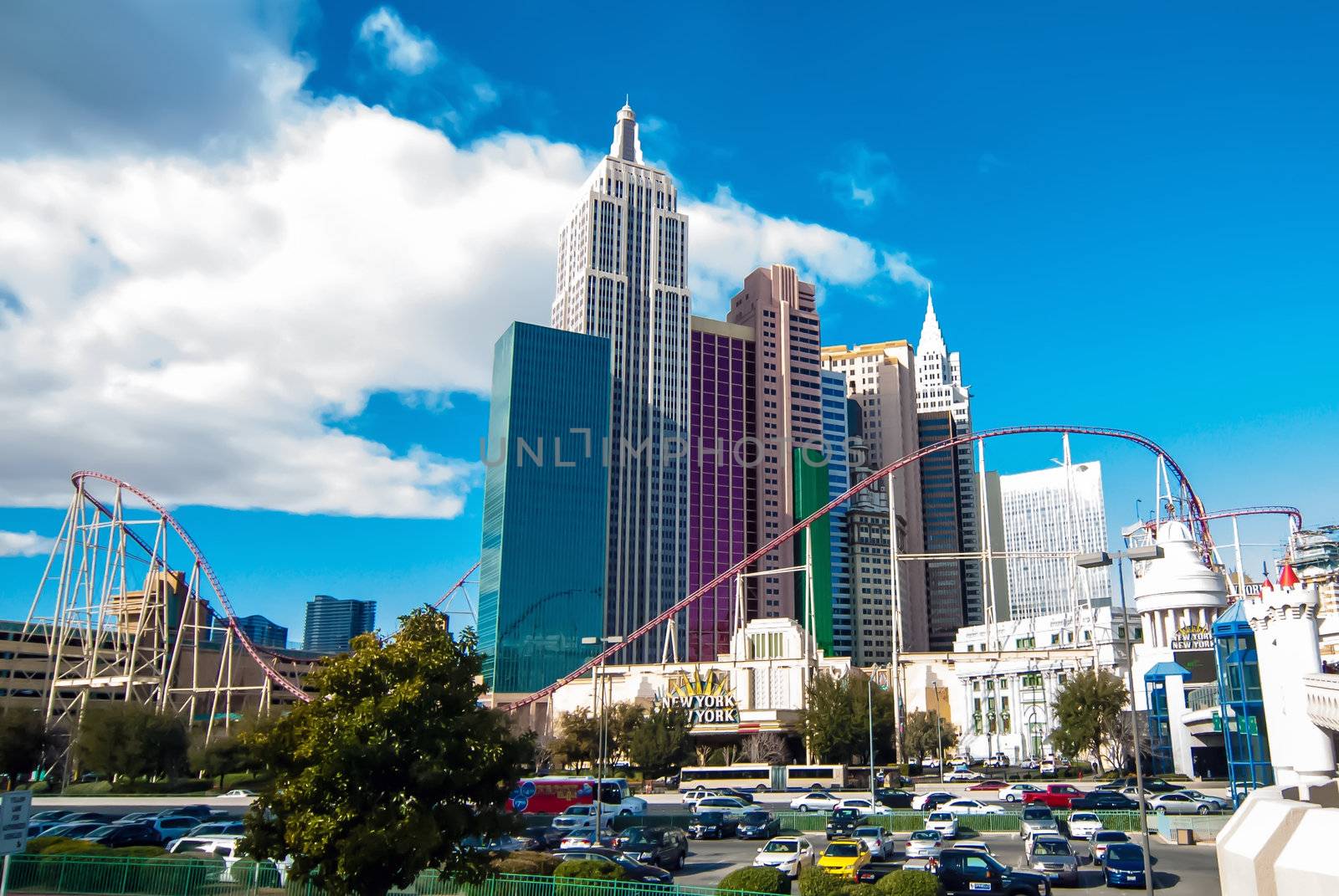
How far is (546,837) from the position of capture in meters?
40.9

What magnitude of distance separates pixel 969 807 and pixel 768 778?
104ft

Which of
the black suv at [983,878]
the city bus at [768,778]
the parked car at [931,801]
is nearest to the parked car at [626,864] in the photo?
the black suv at [983,878]

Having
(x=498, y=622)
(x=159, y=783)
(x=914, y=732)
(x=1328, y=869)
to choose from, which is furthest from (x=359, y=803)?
(x=498, y=622)

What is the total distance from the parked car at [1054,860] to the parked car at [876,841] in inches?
234

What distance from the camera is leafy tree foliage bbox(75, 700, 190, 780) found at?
267 feet

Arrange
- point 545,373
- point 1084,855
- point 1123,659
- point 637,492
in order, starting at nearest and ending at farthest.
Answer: point 1084,855 < point 1123,659 < point 545,373 < point 637,492

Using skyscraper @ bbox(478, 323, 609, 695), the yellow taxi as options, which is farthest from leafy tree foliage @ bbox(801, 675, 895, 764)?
skyscraper @ bbox(478, 323, 609, 695)

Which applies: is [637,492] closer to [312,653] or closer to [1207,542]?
[312,653]

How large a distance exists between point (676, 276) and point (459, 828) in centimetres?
17219

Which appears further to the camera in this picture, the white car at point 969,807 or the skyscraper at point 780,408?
the skyscraper at point 780,408

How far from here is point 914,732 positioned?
319ft

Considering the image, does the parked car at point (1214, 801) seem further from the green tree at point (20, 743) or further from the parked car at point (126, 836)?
the green tree at point (20, 743)

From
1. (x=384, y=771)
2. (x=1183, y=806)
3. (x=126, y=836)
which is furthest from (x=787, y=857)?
(x=1183, y=806)

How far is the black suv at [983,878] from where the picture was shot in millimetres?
28750
